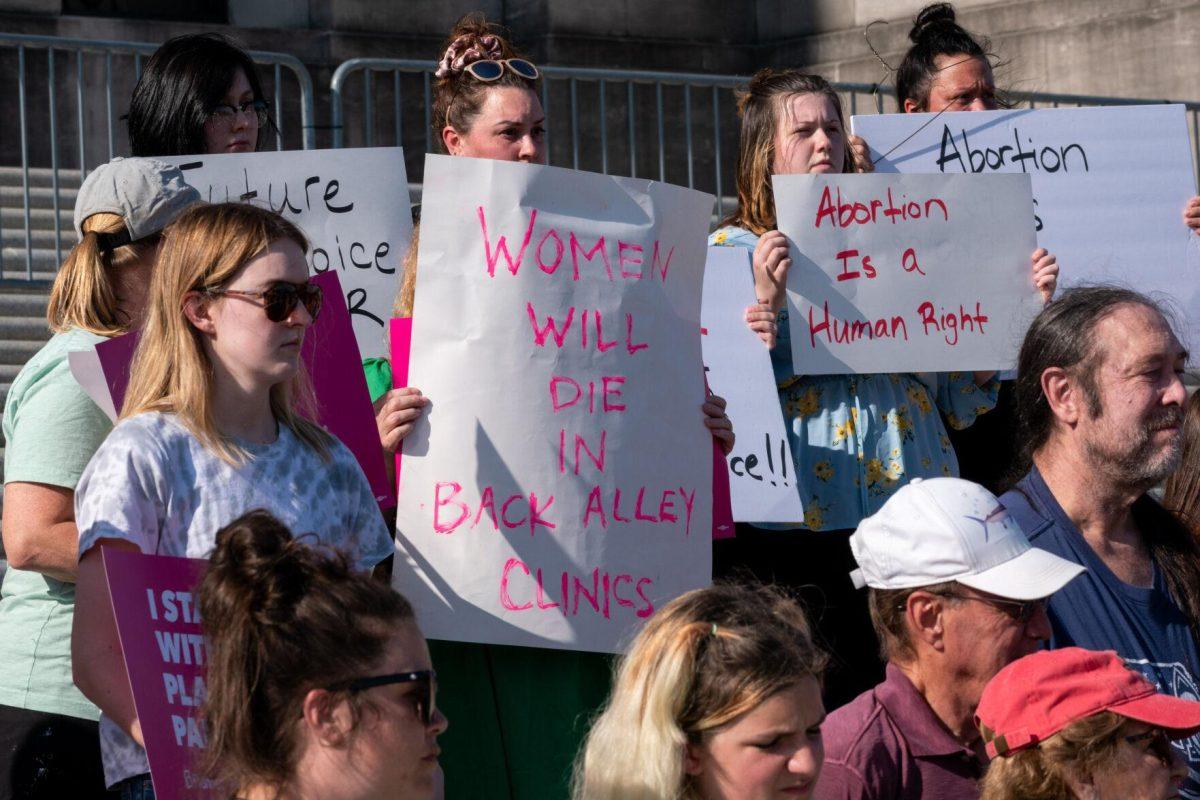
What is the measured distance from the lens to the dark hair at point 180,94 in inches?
181

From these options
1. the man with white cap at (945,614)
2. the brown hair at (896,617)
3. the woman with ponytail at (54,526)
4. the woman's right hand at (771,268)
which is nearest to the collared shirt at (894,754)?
the man with white cap at (945,614)

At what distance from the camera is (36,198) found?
851 cm

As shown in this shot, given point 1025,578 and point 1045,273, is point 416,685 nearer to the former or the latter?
point 1025,578

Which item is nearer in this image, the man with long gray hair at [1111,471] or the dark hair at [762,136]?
the man with long gray hair at [1111,471]

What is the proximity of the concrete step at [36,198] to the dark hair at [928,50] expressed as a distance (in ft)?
13.8

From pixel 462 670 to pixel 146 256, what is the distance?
3.44 feet

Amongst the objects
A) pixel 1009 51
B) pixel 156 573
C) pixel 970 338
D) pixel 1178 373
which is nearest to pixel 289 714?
pixel 156 573

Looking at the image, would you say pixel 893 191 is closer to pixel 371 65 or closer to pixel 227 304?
pixel 227 304

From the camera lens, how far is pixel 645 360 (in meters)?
3.96

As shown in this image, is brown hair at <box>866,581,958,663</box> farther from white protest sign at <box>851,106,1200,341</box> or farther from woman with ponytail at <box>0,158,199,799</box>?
white protest sign at <box>851,106,1200,341</box>

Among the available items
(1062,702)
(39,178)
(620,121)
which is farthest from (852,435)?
(620,121)

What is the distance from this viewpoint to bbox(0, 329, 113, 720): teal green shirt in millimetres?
3539

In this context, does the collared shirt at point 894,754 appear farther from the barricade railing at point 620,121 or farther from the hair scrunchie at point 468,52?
the barricade railing at point 620,121

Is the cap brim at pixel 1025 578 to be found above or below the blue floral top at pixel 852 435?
below
